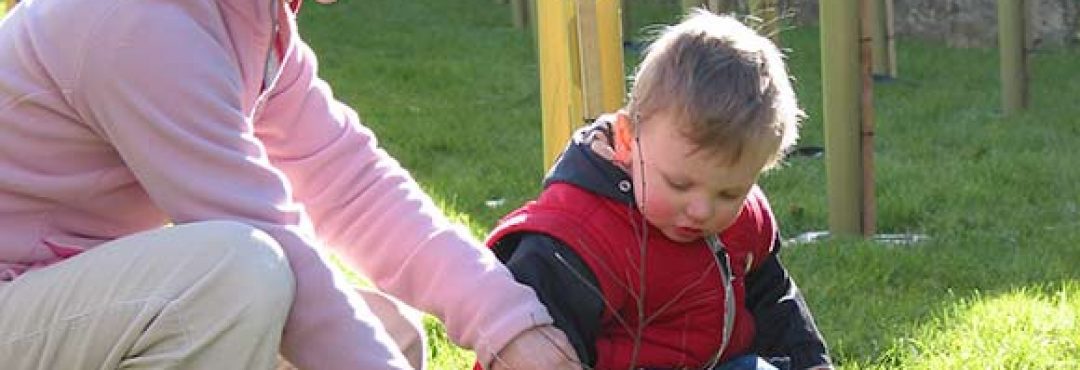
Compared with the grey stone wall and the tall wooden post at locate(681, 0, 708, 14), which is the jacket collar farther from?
the grey stone wall

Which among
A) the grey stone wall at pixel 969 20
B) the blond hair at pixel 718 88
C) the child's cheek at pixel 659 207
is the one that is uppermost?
A: the blond hair at pixel 718 88

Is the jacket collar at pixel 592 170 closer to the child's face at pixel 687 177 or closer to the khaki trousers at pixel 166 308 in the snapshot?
the child's face at pixel 687 177

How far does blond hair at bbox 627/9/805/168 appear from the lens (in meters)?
2.23

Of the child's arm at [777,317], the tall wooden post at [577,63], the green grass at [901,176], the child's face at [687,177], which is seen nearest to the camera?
the child's face at [687,177]

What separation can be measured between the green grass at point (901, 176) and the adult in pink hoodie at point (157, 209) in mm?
1003

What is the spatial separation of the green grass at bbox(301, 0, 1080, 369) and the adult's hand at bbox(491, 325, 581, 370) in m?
0.83

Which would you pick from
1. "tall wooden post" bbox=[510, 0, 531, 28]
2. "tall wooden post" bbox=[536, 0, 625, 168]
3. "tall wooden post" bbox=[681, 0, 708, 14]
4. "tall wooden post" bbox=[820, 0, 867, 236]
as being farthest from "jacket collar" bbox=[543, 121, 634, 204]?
"tall wooden post" bbox=[510, 0, 531, 28]

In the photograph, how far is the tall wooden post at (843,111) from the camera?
420 centimetres

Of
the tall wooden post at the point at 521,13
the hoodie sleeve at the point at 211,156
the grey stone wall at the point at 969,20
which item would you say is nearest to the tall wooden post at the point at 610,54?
the hoodie sleeve at the point at 211,156

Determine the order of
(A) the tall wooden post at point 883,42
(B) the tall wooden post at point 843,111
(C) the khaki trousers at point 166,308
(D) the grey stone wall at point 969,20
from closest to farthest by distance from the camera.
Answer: (C) the khaki trousers at point 166,308
(B) the tall wooden post at point 843,111
(A) the tall wooden post at point 883,42
(D) the grey stone wall at point 969,20

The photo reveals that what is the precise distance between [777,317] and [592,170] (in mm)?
380

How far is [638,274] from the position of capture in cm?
240

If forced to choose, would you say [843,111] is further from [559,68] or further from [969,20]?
[969,20]

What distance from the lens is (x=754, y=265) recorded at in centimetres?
257
